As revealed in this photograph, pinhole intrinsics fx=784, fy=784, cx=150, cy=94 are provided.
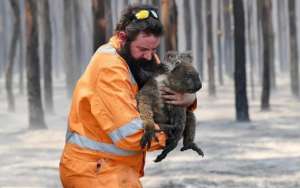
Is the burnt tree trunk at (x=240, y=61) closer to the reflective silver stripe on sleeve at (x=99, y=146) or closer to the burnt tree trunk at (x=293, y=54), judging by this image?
the burnt tree trunk at (x=293, y=54)

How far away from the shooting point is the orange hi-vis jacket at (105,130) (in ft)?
11.4

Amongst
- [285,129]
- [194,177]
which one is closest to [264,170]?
[194,177]

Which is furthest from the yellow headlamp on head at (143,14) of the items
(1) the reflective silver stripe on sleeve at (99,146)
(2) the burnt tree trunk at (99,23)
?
(2) the burnt tree trunk at (99,23)

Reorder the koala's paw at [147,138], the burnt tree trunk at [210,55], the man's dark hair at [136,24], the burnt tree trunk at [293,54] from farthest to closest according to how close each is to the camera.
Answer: the burnt tree trunk at [210,55]
the burnt tree trunk at [293,54]
the man's dark hair at [136,24]
the koala's paw at [147,138]

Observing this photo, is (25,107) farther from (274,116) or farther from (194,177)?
(194,177)

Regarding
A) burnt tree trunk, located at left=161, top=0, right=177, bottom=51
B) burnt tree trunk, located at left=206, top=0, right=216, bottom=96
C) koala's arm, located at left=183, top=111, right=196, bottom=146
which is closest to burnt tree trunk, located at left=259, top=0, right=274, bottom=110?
burnt tree trunk, located at left=206, top=0, right=216, bottom=96

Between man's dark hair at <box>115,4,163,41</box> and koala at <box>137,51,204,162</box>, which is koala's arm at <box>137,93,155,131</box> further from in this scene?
man's dark hair at <box>115,4,163,41</box>

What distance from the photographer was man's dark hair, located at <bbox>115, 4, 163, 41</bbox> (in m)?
3.56

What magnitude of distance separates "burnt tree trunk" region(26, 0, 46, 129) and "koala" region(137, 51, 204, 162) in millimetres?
15287

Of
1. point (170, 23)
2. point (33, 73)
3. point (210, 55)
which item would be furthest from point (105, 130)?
point (210, 55)

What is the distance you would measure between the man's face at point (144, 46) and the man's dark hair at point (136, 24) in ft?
0.07

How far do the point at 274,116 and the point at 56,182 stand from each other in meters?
11.8

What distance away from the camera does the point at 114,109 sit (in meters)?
3.46

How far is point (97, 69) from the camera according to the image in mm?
3566
